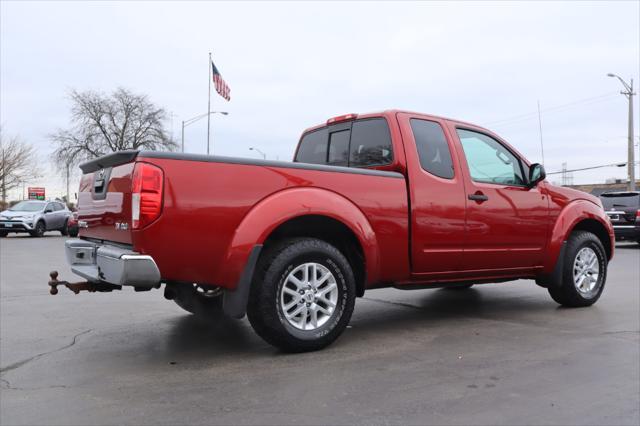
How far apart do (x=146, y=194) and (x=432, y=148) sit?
8.93 ft

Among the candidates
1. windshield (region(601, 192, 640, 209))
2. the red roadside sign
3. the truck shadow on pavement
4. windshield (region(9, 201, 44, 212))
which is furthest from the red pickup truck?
the red roadside sign

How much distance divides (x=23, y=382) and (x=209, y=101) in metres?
34.4

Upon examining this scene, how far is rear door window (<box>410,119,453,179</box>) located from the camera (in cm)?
521

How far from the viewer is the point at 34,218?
23.0 m

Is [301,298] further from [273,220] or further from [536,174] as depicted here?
[536,174]

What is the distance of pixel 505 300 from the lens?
275 inches

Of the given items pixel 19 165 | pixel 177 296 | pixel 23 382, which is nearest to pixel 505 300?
pixel 177 296

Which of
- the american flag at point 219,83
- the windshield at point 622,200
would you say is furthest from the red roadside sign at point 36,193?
the windshield at point 622,200

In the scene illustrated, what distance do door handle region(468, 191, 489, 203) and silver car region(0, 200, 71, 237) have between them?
21.7m

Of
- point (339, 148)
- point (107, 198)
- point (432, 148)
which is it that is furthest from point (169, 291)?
point (432, 148)

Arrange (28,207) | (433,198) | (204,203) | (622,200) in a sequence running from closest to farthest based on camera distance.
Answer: (204,203) → (433,198) → (622,200) → (28,207)

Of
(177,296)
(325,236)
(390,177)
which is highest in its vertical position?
(390,177)

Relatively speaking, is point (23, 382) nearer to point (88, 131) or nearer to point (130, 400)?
point (130, 400)

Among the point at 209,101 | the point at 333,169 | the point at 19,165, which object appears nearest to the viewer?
the point at 333,169
